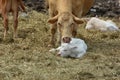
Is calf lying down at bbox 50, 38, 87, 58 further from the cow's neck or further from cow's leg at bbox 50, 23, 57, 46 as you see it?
cow's leg at bbox 50, 23, 57, 46

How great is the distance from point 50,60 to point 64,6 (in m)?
1.33

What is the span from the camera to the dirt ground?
26.3 ft

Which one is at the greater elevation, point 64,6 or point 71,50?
point 64,6

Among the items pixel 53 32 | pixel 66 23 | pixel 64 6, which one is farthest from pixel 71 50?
pixel 53 32

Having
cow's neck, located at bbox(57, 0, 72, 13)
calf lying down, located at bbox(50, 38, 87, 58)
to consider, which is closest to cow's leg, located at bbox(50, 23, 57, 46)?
cow's neck, located at bbox(57, 0, 72, 13)

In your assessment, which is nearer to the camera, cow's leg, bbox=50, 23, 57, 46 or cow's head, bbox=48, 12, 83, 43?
cow's head, bbox=48, 12, 83, 43

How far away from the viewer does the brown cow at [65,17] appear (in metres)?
9.30

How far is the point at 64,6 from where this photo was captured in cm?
970

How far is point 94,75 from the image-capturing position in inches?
319

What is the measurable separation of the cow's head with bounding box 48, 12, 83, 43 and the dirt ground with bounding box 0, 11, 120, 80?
41 cm

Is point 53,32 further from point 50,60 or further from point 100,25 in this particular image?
point 100,25

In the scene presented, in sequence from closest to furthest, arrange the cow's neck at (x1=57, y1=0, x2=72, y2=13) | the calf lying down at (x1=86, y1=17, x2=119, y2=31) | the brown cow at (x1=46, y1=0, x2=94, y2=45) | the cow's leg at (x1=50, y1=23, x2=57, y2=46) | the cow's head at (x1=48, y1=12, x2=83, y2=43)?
1. the cow's head at (x1=48, y1=12, x2=83, y2=43)
2. the brown cow at (x1=46, y1=0, x2=94, y2=45)
3. the cow's neck at (x1=57, y1=0, x2=72, y2=13)
4. the cow's leg at (x1=50, y1=23, x2=57, y2=46)
5. the calf lying down at (x1=86, y1=17, x2=119, y2=31)

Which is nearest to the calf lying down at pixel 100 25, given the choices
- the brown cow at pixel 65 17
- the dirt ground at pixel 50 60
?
the dirt ground at pixel 50 60

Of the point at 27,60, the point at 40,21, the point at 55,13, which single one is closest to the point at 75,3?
the point at 55,13
